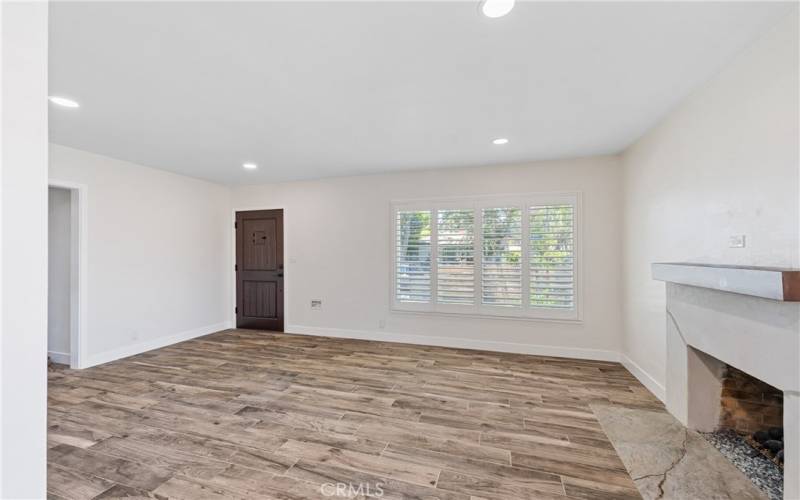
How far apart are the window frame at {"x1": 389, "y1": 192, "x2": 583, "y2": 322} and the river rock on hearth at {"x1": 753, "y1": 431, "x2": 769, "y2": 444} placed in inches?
72.4

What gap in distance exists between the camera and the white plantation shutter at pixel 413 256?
4.62m

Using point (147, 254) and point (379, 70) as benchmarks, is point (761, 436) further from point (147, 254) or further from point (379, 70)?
point (147, 254)

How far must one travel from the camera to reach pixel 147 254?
442 cm

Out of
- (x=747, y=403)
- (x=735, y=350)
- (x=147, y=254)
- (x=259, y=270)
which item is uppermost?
(x=147, y=254)

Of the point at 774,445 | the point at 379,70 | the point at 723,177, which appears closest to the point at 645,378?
the point at 774,445

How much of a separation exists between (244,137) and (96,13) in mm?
1718

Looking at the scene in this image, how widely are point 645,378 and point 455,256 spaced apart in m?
2.38

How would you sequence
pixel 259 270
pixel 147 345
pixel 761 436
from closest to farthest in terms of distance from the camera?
pixel 761 436, pixel 147 345, pixel 259 270

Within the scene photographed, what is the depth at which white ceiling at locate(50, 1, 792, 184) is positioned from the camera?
1609 millimetres

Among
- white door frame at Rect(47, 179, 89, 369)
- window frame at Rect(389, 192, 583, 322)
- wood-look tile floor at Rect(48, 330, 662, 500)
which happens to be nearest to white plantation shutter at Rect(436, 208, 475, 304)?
window frame at Rect(389, 192, 583, 322)

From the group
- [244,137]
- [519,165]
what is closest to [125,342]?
[244,137]

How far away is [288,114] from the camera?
9.03 feet

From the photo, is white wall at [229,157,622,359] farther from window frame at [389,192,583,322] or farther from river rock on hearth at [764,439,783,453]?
river rock on hearth at [764,439,783,453]

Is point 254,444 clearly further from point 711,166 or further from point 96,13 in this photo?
point 711,166
